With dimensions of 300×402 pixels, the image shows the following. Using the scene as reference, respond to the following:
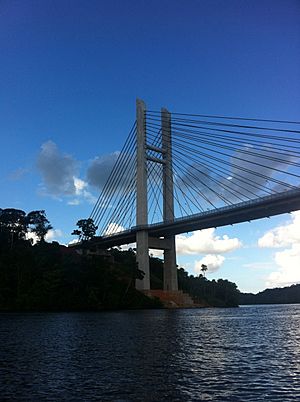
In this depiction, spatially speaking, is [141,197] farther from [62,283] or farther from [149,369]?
[149,369]

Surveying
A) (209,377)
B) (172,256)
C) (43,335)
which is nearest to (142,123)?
(172,256)

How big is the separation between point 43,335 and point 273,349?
13224 mm

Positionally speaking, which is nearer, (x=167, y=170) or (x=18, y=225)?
(x=167, y=170)

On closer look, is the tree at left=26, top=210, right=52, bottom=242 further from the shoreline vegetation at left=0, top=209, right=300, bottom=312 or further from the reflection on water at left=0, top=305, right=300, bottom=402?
the reflection on water at left=0, top=305, right=300, bottom=402

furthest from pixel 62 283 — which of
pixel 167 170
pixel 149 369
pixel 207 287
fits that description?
pixel 207 287

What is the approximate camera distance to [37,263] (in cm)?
7100

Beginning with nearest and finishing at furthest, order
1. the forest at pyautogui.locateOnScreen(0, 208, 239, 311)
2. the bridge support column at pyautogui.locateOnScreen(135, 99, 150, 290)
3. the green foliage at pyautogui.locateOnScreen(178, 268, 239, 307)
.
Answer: the forest at pyautogui.locateOnScreen(0, 208, 239, 311) → the bridge support column at pyautogui.locateOnScreen(135, 99, 150, 290) → the green foliage at pyautogui.locateOnScreen(178, 268, 239, 307)

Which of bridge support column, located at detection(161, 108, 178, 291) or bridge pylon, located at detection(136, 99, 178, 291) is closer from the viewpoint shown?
bridge pylon, located at detection(136, 99, 178, 291)

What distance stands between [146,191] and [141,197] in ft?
4.52

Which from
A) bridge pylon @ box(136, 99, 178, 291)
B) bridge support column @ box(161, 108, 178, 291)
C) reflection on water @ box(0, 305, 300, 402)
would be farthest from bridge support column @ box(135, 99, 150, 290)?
reflection on water @ box(0, 305, 300, 402)

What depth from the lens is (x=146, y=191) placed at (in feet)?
235

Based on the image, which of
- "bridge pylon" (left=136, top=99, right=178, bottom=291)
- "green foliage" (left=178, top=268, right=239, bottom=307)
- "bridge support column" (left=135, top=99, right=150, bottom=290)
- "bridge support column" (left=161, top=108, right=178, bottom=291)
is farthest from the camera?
"green foliage" (left=178, top=268, right=239, bottom=307)

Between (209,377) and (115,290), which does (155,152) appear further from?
(209,377)

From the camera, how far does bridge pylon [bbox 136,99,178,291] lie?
236 ft
